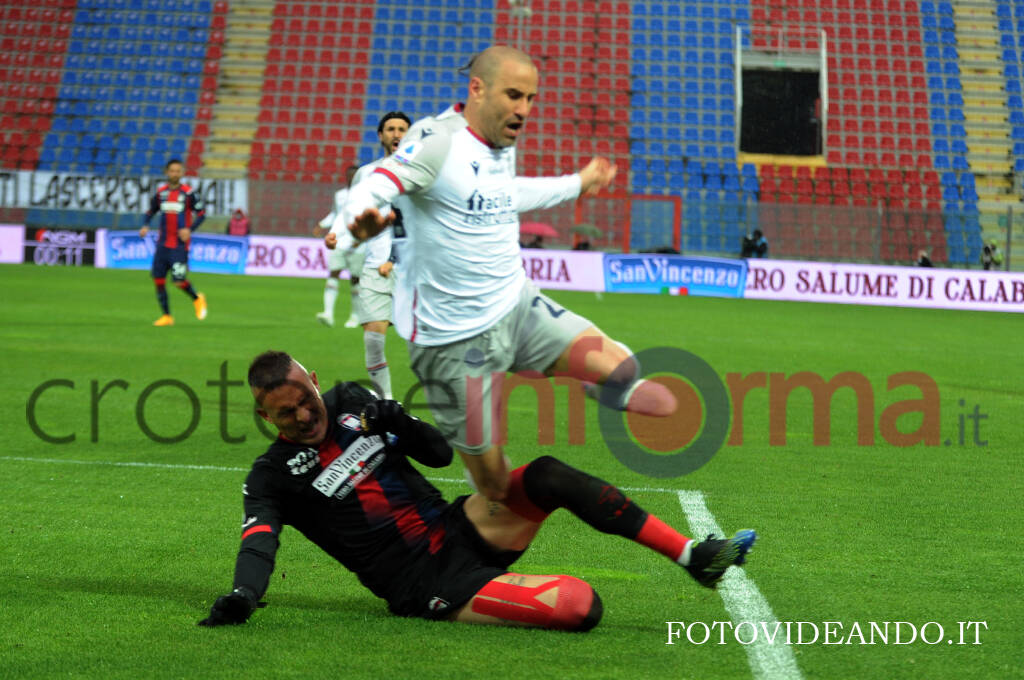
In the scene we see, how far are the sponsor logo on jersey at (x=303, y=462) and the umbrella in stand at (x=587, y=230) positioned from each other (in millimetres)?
27013

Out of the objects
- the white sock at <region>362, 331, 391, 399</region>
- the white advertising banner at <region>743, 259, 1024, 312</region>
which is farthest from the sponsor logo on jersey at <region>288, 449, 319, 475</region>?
the white advertising banner at <region>743, 259, 1024, 312</region>

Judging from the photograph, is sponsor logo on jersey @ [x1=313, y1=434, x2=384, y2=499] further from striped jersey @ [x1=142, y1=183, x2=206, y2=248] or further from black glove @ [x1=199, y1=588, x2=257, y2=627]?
striped jersey @ [x1=142, y1=183, x2=206, y2=248]

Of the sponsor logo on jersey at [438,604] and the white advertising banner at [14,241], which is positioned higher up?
the white advertising banner at [14,241]

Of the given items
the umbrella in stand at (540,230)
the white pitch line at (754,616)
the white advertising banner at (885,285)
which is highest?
the umbrella in stand at (540,230)

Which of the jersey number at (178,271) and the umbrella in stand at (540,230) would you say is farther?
the umbrella in stand at (540,230)

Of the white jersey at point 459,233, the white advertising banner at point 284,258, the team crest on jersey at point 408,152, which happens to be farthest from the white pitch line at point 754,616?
the white advertising banner at point 284,258

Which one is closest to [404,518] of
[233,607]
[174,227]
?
[233,607]

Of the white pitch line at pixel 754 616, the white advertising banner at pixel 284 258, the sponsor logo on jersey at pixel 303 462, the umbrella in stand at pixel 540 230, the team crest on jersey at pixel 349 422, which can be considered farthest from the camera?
the umbrella in stand at pixel 540 230

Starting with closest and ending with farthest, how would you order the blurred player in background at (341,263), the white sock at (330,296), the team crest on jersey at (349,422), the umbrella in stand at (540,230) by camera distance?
the team crest on jersey at (349,422)
the blurred player in background at (341,263)
the white sock at (330,296)
the umbrella in stand at (540,230)

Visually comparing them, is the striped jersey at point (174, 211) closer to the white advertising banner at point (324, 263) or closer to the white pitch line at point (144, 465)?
the white pitch line at point (144, 465)

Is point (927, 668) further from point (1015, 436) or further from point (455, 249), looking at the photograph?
point (1015, 436)

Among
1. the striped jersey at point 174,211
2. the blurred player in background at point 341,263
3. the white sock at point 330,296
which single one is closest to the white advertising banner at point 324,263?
the blurred player in background at point 341,263

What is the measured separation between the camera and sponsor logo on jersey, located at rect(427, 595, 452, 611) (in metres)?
4.45

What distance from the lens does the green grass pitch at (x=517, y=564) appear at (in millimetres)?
4035
